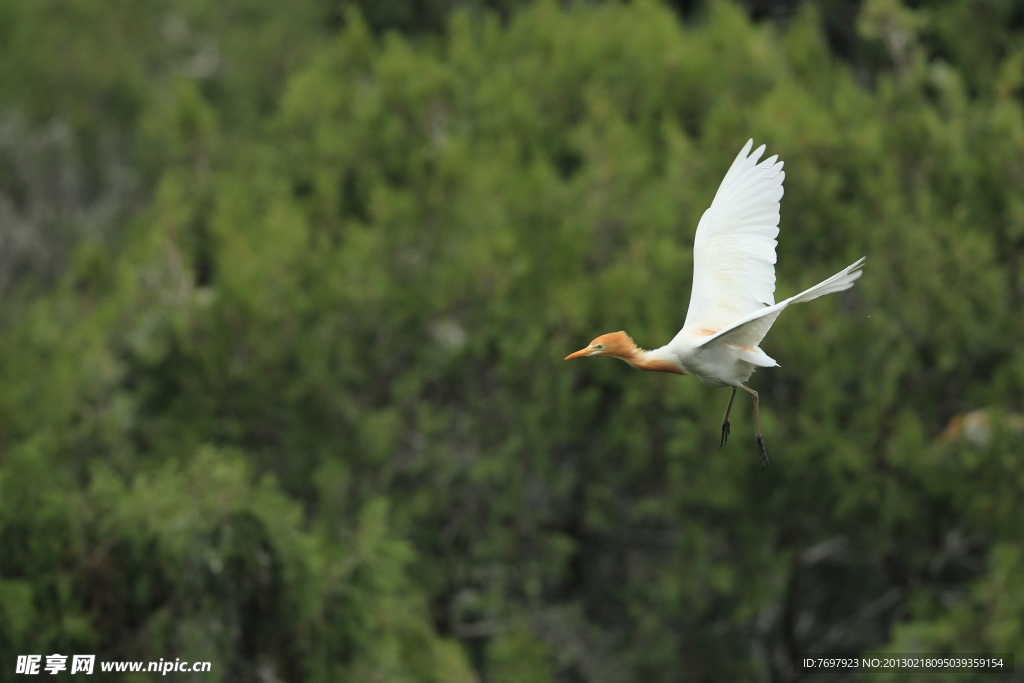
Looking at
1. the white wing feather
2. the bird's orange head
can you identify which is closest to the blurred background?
the bird's orange head

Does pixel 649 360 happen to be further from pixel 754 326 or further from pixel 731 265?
pixel 731 265

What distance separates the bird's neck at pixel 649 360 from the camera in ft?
19.1

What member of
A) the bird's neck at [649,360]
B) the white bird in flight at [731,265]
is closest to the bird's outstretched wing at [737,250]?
the white bird in flight at [731,265]

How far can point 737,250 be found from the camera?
6.28 meters

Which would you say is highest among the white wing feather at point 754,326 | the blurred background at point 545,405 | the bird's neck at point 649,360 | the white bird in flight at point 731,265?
the blurred background at point 545,405

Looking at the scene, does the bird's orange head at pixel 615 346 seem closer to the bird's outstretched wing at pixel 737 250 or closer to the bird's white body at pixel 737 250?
the bird's white body at pixel 737 250

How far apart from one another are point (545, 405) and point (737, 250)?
256 inches

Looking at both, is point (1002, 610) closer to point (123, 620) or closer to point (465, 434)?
point (465, 434)

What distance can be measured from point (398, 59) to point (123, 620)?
936 cm

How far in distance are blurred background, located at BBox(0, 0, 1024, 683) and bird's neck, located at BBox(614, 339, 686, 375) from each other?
4693 millimetres

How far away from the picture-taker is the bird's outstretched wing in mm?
6148

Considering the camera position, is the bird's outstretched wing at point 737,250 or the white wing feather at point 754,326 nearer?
the white wing feather at point 754,326

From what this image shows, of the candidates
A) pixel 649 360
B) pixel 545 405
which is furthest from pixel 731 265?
pixel 545 405

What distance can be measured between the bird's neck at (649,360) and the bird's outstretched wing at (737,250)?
0.95ft
